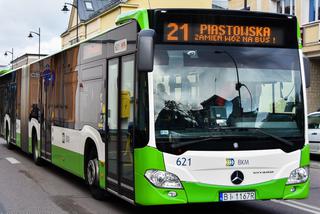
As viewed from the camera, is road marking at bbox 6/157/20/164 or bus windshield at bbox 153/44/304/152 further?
road marking at bbox 6/157/20/164

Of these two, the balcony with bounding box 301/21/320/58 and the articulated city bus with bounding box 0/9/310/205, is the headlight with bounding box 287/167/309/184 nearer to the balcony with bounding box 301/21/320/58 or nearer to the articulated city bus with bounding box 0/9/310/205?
the articulated city bus with bounding box 0/9/310/205

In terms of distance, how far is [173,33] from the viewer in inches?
281

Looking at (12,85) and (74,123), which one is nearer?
(74,123)

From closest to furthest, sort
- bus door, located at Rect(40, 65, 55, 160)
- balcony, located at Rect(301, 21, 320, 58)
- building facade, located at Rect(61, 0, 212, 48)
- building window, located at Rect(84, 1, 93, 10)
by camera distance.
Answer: bus door, located at Rect(40, 65, 55, 160)
balcony, located at Rect(301, 21, 320, 58)
building facade, located at Rect(61, 0, 212, 48)
building window, located at Rect(84, 1, 93, 10)

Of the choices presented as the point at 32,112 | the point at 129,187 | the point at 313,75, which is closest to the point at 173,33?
the point at 129,187

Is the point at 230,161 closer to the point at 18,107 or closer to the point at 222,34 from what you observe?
the point at 222,34

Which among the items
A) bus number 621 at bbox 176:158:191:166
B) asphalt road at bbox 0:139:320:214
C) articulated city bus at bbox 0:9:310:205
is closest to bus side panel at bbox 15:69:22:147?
asphalt road at bbox 0:139:320:214

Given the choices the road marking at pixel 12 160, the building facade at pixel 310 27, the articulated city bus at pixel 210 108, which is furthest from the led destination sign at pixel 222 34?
the building facade at pixel 310 27

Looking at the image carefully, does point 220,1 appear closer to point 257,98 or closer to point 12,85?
point 12,85

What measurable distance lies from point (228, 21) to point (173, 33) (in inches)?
30.5

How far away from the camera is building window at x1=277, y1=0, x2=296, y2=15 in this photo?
27375 mm

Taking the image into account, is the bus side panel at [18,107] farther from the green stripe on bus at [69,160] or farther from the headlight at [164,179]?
the headlight at [164,179]

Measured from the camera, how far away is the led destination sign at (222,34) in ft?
23.5

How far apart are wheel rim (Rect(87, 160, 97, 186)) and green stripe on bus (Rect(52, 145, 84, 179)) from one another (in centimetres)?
49
